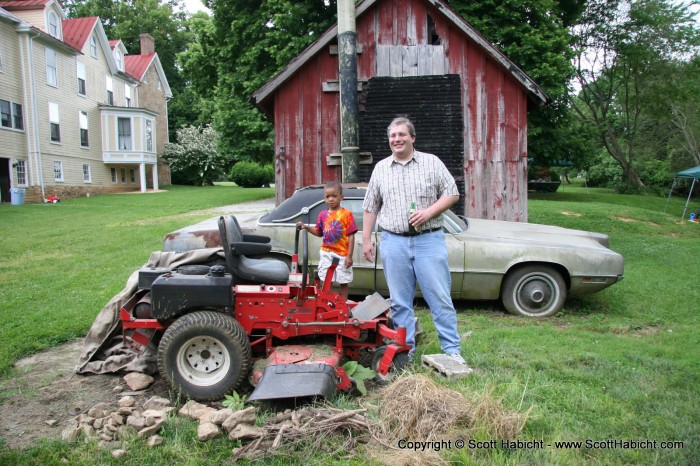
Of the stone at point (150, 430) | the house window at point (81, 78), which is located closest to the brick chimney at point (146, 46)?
the house window at point (81, 78)

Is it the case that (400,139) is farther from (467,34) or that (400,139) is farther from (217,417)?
(467,34)

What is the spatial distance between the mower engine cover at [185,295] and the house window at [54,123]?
25422 mm

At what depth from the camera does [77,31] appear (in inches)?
1126

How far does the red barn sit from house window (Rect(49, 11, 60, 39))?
853 inches

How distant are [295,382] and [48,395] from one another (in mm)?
1931

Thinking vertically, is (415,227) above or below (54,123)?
below

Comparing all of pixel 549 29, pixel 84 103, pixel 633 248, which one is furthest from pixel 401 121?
pixel 84 103

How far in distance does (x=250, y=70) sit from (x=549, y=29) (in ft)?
30.5

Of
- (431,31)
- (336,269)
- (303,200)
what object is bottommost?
(336,269)

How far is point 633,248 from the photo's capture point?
36.9ft

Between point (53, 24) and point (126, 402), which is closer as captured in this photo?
point (126, 402)

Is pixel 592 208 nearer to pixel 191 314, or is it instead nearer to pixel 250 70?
pixel 250 70

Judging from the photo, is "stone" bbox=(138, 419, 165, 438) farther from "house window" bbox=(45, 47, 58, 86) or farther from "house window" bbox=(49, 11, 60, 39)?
"house window" bbox=(49, 11, 60, 39)

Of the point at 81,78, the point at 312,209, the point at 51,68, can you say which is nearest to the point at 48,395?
the point at 312,209
